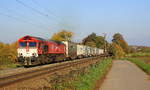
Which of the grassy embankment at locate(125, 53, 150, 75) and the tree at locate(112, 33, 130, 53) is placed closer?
the grassy embankment at locate(125, 53, 150, 75)

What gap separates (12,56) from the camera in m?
33.4

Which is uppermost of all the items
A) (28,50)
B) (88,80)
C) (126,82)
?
(28,50)

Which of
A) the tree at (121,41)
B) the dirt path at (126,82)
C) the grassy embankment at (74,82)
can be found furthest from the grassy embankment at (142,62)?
the tree at (121,41)

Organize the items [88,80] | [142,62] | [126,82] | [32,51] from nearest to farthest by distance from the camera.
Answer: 1. [88,80]
2. [126,82]
3. [32,51]
4. [142,62]

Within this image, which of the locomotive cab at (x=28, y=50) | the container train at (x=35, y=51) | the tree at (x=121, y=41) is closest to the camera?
the locomotive cab at (x=28, y=50)

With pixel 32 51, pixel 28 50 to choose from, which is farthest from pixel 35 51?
pixel 28 50

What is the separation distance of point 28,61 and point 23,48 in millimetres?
1894

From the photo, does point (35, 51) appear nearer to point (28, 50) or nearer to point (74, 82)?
point (28, 50)

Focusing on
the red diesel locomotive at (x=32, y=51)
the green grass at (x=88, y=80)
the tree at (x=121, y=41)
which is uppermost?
the tree at (x=121, y=41)

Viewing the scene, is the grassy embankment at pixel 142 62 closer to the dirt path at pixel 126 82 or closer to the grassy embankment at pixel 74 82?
the dirt path at pixel 126 82

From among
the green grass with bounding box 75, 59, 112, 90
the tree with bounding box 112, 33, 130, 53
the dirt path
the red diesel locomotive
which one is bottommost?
the dirt path

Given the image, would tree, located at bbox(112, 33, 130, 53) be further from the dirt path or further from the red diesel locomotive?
the dirt path

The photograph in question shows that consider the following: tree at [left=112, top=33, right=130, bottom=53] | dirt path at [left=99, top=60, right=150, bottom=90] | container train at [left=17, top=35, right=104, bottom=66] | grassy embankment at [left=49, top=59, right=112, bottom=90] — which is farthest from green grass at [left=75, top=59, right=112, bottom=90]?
tree at [left=112, top=33, right=130, bottom=53]

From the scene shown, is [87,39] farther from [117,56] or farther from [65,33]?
[117,56]
